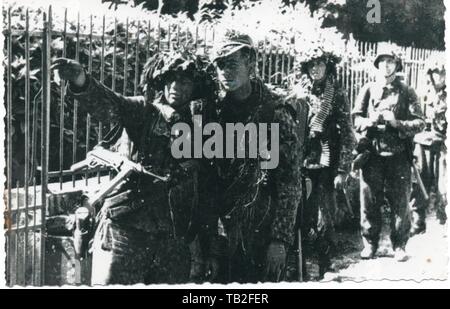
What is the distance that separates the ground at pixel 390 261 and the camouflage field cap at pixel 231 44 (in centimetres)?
190

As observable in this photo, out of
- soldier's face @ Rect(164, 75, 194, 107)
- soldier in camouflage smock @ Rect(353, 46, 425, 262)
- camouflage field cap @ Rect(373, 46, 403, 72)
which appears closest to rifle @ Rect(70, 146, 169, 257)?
soldier's face @ Rect(164, 75, 194, 107)

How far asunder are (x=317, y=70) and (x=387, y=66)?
0.68 meters

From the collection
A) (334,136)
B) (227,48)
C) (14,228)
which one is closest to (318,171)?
(334,136)

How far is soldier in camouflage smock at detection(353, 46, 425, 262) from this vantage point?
654 cm

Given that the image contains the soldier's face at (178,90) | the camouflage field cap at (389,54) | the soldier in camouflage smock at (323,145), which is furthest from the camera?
the camouflage field cap at (389,54)

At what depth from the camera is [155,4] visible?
621 centimetres

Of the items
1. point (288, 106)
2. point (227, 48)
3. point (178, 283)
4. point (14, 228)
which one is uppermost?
point (227, 48)

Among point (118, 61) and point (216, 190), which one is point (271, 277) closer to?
point (216, 190)

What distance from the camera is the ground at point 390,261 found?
6484mm

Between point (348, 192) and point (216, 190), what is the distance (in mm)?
1242

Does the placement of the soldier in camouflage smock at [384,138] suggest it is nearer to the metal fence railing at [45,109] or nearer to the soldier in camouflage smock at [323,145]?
the soldier in camouflage smock at [323,145]

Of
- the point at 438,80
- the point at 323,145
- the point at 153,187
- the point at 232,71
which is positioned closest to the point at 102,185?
the point at 153,187

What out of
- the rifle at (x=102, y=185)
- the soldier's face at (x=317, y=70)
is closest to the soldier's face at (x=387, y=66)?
the soldier's face at (x=317, y=70)

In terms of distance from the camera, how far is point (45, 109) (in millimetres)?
6074
